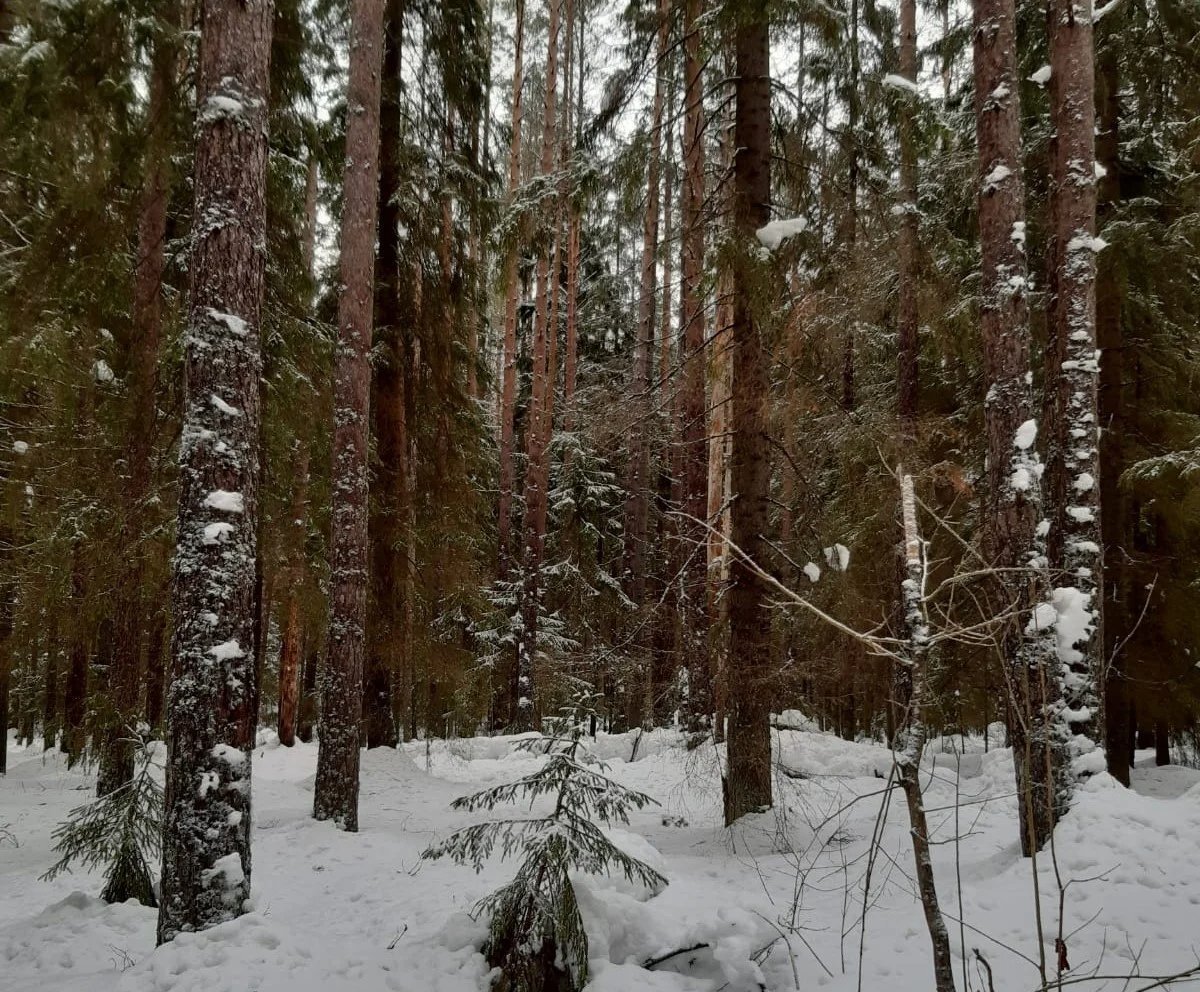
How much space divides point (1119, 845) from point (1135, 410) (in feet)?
23.7

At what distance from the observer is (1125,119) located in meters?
10.2

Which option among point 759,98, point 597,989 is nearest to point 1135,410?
point 759,98

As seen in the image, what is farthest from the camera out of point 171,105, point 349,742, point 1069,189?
point 349,742

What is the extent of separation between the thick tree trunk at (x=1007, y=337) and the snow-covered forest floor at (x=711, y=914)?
2.55ft

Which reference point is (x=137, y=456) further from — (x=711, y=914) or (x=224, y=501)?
(x=711, y=914)

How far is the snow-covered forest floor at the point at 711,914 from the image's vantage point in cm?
395

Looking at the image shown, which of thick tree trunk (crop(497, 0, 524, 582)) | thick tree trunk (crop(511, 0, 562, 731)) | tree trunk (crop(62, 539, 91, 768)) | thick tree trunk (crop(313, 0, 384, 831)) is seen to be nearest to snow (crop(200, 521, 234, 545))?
thick tree trunk (crop(313, 0, 384, 831))

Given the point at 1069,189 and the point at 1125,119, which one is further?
the point at 1125,119

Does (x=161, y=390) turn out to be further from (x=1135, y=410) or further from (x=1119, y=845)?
(x=1135, y=410)

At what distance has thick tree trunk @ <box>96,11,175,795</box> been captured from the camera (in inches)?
297

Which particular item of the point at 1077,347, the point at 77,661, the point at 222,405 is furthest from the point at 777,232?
the point at 77,661

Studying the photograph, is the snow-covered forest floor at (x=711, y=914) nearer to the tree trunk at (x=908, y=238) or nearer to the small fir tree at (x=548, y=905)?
the small fir tree at (x=548, y=905)

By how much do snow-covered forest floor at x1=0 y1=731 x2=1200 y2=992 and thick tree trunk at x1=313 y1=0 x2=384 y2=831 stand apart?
796 mm

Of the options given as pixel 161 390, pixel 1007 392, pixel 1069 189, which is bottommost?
pixel 1007 392
